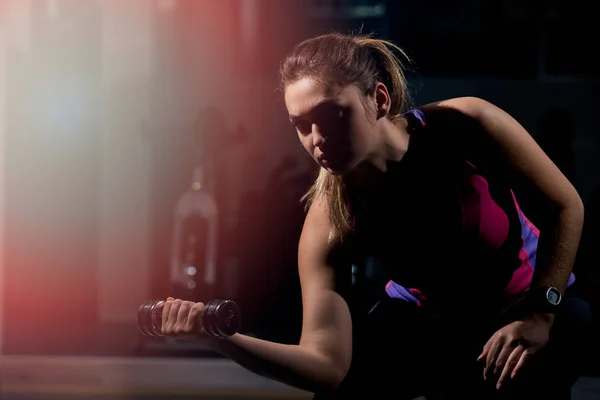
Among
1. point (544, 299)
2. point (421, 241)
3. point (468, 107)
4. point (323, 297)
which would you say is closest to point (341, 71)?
point (468, 107)

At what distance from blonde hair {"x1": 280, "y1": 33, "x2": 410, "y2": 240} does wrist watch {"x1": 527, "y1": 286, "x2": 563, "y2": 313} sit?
47cm

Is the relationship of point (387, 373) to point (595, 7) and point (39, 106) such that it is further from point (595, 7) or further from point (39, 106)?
point (595, 7)

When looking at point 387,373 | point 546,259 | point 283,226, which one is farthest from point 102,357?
point 546,259

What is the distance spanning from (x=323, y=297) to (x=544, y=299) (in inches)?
21.7

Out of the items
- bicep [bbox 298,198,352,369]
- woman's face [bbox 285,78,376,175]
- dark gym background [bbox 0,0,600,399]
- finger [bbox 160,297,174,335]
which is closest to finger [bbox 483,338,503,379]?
bicep [bbox 298,198,352,369]

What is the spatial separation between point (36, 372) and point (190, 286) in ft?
3.93

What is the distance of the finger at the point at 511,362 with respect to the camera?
6.66ft

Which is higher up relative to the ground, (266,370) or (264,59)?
(264,59)

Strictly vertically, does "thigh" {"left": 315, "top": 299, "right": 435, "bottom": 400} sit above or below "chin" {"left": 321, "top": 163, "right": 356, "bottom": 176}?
below

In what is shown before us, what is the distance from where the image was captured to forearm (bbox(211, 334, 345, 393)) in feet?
6.38

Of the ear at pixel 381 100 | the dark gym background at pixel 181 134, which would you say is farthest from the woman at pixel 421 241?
the dark gym background at pixel 181 134

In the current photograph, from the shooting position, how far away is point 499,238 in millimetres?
2260

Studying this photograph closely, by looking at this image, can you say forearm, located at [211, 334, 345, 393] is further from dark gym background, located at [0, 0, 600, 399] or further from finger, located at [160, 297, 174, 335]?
dark gym background, located at [0, 0, 600, 399]

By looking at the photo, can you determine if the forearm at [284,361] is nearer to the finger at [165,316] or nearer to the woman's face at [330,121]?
the finger at [165,316]
